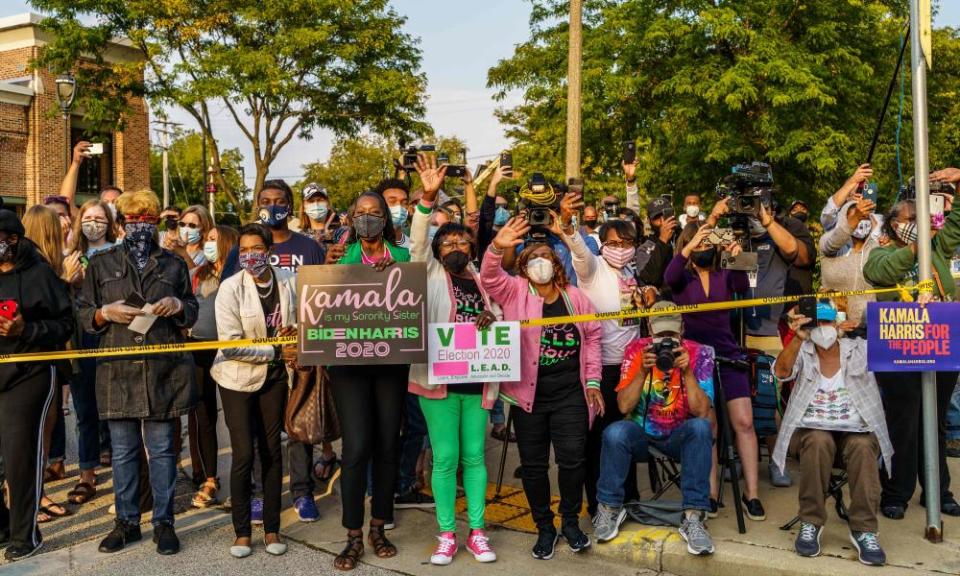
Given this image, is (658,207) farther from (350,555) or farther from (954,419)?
(350,555)

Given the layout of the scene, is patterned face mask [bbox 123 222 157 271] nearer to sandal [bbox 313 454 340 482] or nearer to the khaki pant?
sandal [bbox 313 454 340 482]

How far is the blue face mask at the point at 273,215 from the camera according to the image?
6344 mm

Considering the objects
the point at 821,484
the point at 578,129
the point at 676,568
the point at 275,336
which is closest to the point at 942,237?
the point at 821,484

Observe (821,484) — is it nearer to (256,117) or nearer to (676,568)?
(676,568)

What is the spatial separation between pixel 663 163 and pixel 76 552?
1753 centimetres

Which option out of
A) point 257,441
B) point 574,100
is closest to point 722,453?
point 257,441

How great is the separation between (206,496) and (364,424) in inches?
78.4

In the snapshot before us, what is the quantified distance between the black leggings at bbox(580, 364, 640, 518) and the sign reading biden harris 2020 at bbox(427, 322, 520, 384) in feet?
3.13

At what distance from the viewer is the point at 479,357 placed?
5309 millimetres

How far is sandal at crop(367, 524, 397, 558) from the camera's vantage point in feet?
17.8

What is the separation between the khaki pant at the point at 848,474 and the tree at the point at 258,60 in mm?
18659

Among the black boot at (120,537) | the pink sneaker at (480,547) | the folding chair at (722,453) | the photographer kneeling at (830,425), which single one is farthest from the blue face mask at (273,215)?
the photographer kneeling at (830,425)

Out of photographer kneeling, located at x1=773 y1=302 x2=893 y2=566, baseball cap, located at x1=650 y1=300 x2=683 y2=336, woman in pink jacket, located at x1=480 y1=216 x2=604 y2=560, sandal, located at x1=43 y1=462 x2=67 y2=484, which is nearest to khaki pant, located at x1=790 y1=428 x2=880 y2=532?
photographer kneeling, located at x1=773 y1=302 x2=893 y2=566

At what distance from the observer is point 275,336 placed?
565cm
